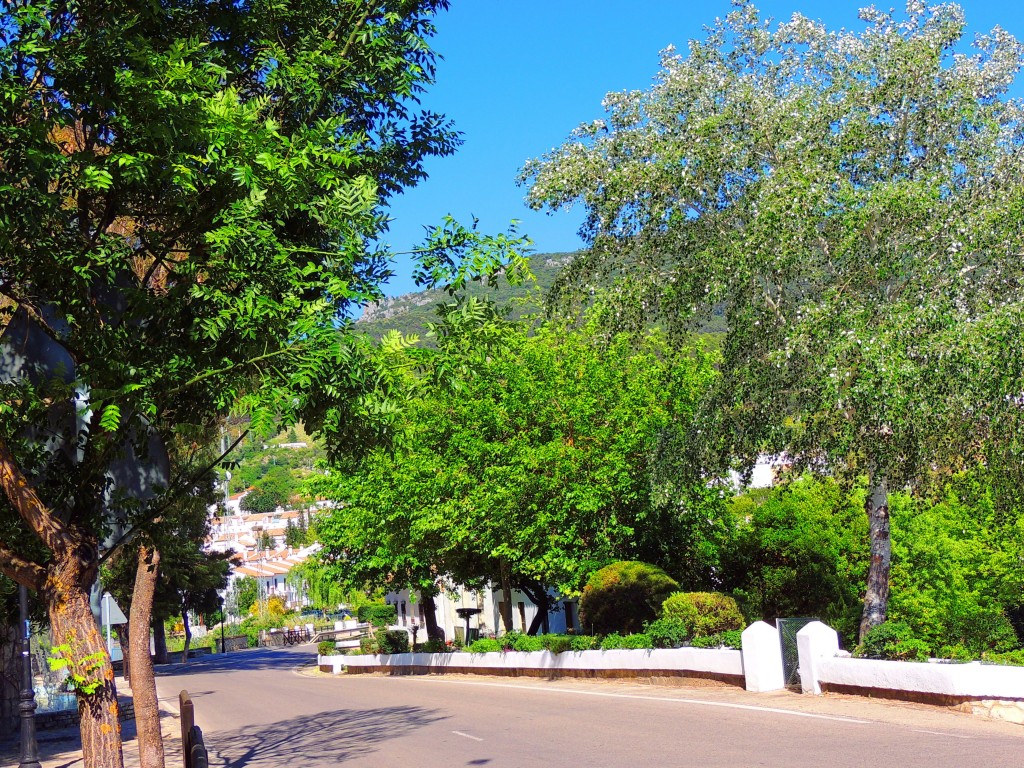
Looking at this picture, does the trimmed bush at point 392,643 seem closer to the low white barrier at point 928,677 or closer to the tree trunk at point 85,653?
the low white barrier at point 928,677

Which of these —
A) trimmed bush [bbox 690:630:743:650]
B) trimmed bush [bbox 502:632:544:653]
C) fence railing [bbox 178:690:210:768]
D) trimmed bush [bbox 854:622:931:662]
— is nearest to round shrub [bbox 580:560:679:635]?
trimmed bush [bbox 502:632:544:653]

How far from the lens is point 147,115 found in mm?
8953

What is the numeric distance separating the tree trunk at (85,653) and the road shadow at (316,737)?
5.57 m

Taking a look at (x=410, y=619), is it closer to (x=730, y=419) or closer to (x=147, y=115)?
(x=730, y=419)

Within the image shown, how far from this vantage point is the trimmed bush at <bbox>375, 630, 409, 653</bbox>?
43.2m

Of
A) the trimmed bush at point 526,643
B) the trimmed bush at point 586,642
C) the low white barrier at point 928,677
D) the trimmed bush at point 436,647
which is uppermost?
the low white barrier at point 928,677

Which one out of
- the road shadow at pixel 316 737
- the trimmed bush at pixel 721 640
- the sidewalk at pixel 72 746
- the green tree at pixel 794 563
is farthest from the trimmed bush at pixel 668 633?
the sidewalk at pixel 72 746

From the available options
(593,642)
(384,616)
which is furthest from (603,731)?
(384,616)

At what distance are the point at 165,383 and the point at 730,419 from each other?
1209 cm

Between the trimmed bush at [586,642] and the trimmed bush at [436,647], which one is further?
the trimmed bush at [436,647]

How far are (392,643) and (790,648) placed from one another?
28.6 meters

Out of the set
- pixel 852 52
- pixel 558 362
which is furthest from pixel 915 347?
pixel 558 362

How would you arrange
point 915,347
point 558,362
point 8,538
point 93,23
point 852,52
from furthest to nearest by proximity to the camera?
point 558,362, point 852,52, point 915,347, point 8,538, point 93,23

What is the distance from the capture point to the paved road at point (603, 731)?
35.0 feet
